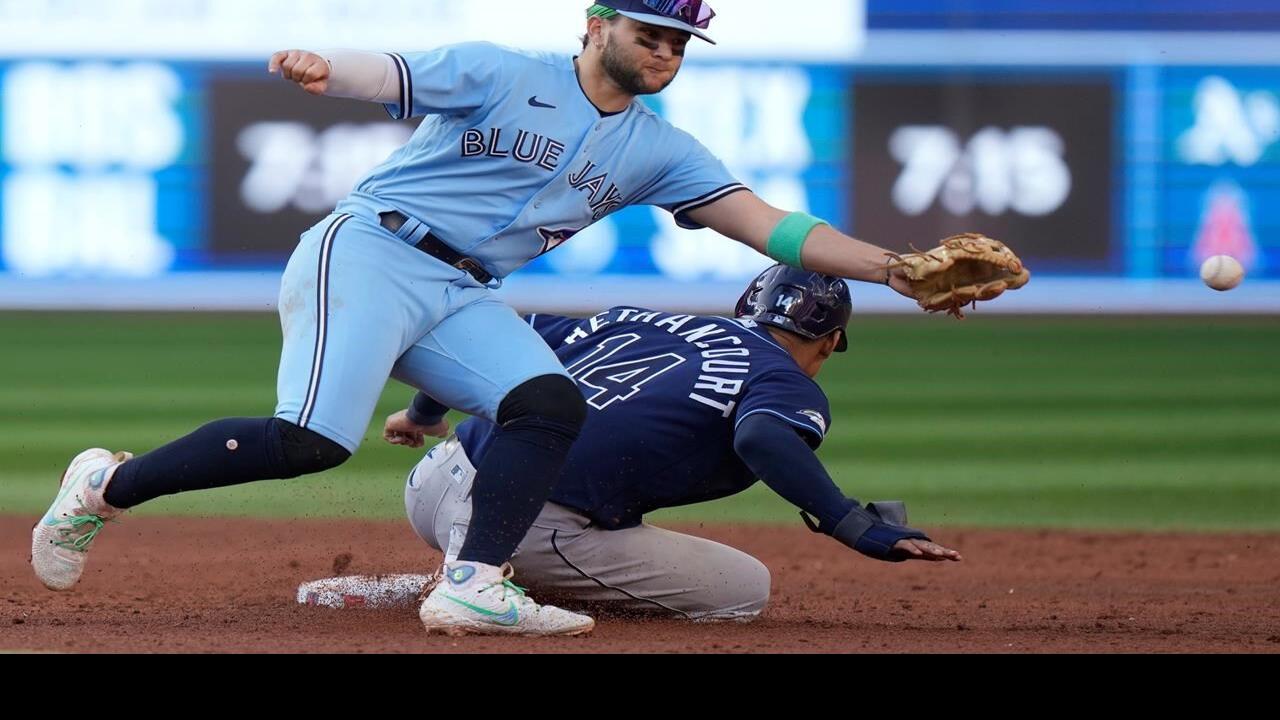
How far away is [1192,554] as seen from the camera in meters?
5.58

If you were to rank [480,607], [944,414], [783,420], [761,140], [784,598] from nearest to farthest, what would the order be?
[480,607] → [783,420] → [784,598] → [944,414] → [761,140]

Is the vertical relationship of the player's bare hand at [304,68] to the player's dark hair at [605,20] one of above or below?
below

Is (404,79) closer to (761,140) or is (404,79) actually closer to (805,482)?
(805,482)

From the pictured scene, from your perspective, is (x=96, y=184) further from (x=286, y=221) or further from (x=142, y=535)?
(x=142, y=535)

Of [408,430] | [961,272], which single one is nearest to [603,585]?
[408,430]

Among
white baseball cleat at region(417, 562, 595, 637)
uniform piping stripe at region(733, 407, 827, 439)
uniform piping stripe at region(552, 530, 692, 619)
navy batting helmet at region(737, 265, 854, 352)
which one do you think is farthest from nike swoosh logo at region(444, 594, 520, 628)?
navy batting helmet at region(737, 265, 854, 352)

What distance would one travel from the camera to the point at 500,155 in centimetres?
346

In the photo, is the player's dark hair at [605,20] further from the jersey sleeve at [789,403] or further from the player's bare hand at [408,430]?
the player's bare hand at [408,430]

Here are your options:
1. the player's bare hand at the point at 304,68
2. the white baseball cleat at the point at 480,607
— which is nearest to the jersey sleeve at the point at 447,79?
the player's bare hand at the point at 304,68

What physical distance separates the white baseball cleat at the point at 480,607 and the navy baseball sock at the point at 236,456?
339 mm

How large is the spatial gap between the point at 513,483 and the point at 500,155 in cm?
72

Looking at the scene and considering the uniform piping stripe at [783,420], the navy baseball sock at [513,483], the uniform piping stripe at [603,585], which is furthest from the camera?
the uniform piping stripe at [603,585]

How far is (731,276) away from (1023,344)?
203cm

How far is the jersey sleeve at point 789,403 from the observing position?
342 cm
